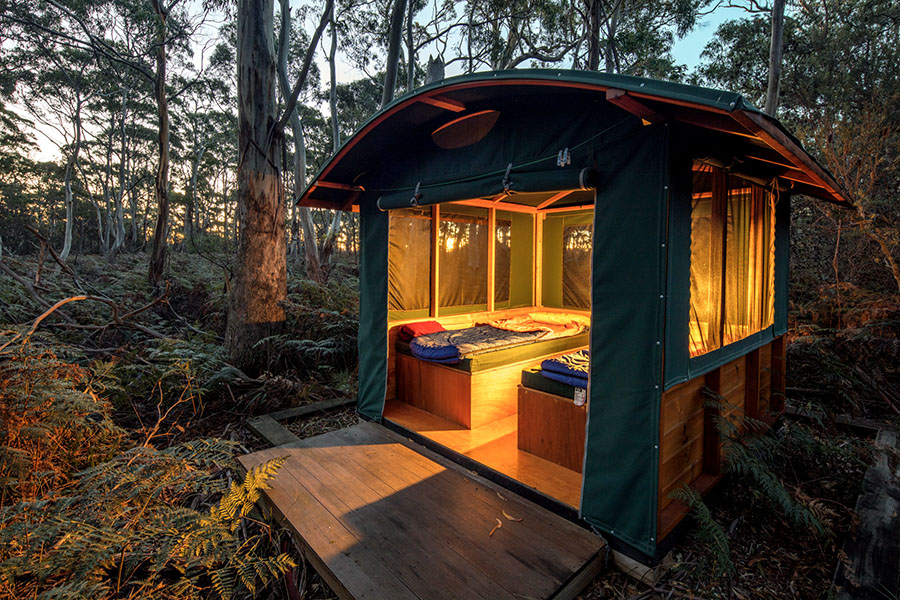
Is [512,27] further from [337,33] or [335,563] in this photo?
[335,563]

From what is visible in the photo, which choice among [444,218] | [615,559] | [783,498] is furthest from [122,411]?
[783,498]

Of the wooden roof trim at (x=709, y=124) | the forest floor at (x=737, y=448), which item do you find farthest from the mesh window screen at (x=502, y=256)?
the wooden roof trim at (x=709, y=124)

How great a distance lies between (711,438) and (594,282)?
1.46 meters

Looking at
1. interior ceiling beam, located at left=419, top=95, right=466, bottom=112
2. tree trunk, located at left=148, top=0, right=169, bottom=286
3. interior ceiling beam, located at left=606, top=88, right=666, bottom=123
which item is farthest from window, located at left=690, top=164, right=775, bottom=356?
tree trunk, located at left=148, top=0, right=169, bottom=286

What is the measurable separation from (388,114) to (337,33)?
1262 cm

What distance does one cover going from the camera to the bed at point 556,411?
9.99ft

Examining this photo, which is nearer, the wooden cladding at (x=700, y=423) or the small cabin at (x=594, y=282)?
the small cabin at (x=594, y=282)

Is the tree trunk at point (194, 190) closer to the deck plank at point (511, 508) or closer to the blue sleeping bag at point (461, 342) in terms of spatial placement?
the blue sleeping bag at point (461, 342)

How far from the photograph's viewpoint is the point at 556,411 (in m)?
3.18

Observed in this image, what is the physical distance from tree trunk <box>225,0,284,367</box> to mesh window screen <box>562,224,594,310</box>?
3.75 metres

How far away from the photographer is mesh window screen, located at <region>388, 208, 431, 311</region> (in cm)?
441

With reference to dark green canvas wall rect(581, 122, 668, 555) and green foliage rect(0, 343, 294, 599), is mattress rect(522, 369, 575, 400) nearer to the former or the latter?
dark green canvas wall rect(581, 122, 668, 555)

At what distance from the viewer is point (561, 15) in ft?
40.0

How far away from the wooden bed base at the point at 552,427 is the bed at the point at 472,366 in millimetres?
534
